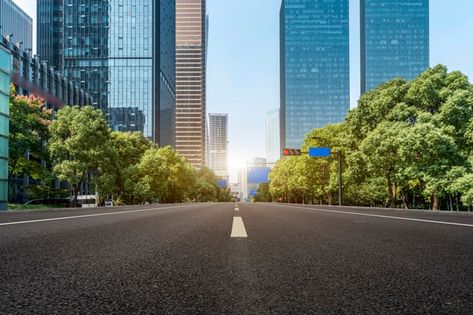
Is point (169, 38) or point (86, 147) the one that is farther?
point (169, 38)

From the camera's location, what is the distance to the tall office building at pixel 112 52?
107 m

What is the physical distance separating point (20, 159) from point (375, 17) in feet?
651

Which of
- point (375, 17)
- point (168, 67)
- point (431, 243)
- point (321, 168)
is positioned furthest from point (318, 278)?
point (375, 17)

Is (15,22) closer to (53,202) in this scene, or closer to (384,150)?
(53,202)

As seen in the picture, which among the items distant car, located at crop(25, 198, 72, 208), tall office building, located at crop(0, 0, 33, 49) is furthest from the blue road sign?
tall office building, located at crop(0, 0, 33, 49)

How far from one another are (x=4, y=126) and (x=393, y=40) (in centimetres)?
20210

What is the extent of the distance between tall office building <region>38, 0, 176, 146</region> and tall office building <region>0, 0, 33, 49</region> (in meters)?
19.7

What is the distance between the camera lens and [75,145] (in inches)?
1361

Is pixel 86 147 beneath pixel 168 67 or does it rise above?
beneath

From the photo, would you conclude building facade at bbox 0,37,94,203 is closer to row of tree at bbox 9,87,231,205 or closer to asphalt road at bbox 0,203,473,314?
row of tree at bbox 9,87,231,205

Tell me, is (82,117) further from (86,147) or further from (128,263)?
(128,263)

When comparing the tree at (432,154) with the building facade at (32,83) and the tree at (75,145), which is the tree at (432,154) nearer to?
the tree at (75,145)

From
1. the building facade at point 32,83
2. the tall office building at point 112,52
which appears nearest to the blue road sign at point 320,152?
the building facade at point 32,83

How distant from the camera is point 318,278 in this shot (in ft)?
8.39
